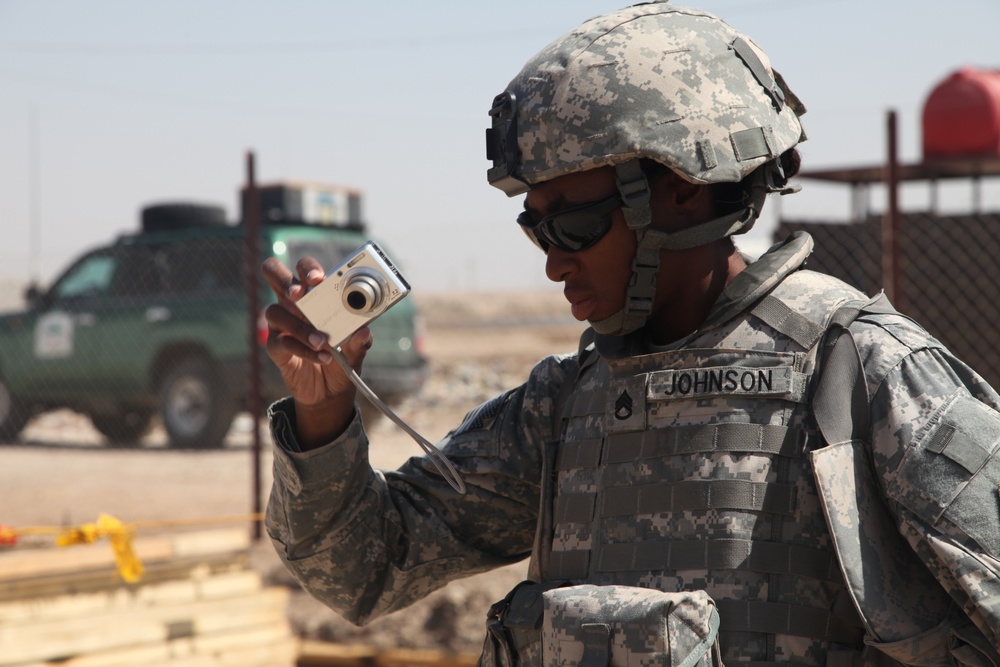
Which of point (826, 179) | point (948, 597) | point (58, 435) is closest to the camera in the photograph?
point (948, 597)

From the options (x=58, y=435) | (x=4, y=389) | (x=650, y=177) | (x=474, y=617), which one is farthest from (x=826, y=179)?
(x=58, y=435)

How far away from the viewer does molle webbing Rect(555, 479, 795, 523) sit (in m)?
1.85

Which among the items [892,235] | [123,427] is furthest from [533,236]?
[123,427]

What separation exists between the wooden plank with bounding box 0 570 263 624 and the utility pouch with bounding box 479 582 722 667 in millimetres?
3394

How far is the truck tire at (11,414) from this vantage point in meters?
11.3

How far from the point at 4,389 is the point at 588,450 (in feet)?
34.9

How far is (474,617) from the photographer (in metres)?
6.44

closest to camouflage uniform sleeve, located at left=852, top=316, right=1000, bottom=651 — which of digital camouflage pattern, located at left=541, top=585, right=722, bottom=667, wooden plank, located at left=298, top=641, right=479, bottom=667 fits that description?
digital camouflage pattern, located at left=541, top=585, right=722, bottom=667

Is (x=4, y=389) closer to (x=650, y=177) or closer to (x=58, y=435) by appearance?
(x=58, y=435)

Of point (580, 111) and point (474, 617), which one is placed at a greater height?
point (580, 111)

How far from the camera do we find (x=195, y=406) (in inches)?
402

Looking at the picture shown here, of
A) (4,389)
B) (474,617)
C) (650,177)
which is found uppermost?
(650,177)

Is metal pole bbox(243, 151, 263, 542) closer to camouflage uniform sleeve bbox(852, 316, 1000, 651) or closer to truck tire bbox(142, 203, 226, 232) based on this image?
truck tire bbox(142, 203, 226, 232)

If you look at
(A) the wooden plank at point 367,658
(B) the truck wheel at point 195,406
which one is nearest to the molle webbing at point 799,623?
(A) the wooden plank at point 367,658
